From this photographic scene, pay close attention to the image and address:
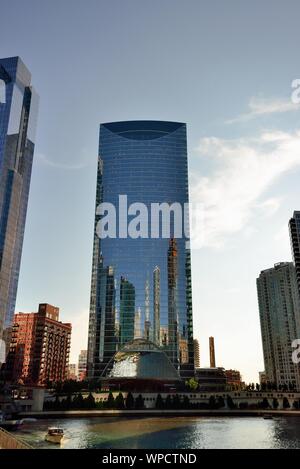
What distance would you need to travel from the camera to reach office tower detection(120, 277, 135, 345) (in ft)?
576

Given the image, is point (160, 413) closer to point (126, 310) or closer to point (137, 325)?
point (137, 325)

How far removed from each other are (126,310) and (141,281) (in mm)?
15050

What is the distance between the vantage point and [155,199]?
625 feet

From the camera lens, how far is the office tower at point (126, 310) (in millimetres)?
175625

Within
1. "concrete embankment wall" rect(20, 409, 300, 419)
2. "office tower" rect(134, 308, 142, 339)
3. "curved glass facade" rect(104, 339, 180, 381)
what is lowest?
"concrete embankment wall" rect(20, 409, 300, 419)

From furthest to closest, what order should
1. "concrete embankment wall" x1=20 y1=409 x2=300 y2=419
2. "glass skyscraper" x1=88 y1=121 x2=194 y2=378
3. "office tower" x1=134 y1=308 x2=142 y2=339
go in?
"glass skyscraper" x1=88 y1=121 x2=194 y2=378
"office tower" x1=134 y1=308 x2=142 y2=339
"concrete embankment wall" x1=20 y1=409 x2=300 y2=419

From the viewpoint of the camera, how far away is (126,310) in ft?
582

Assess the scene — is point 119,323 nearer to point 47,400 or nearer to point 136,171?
point 47,400

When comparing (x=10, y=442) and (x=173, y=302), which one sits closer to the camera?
(x=10, y=442)

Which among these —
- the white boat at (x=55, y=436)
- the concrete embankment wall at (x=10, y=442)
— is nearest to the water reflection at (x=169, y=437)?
the white boat at (x=55, y=436)

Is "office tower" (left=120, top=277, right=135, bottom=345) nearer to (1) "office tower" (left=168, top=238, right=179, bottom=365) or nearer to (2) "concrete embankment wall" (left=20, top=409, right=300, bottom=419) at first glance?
(1) "office tower" (left=168, top=238, right=179, bottom=365)

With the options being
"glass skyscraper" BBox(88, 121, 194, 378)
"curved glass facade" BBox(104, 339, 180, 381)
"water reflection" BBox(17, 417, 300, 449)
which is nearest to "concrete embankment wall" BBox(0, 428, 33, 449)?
"water reflection" BBox(17, 417, 300, 449)

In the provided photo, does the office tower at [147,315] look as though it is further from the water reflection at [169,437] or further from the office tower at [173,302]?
the water reflection at [169,437]

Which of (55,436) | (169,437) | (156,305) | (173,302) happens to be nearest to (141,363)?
(156,305)
